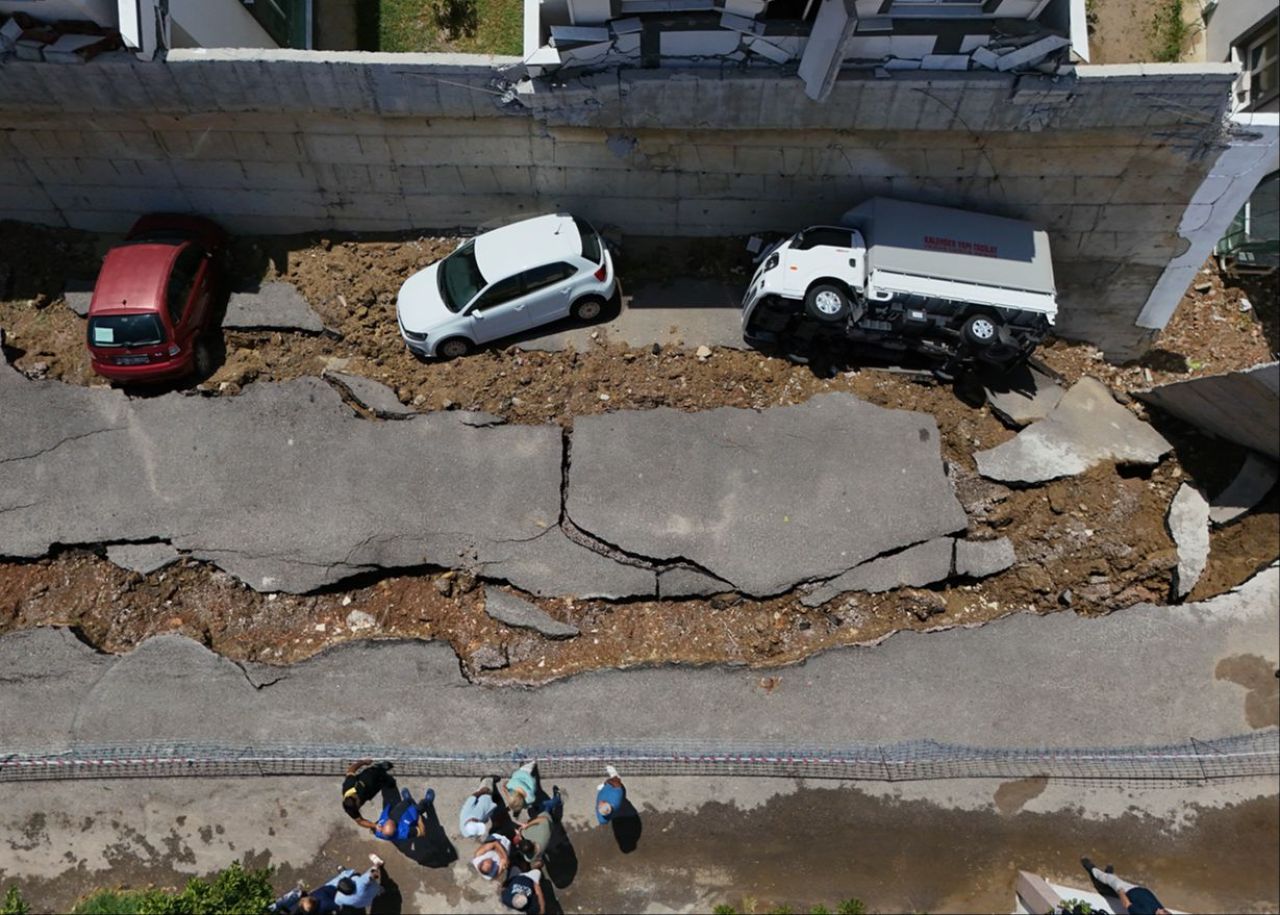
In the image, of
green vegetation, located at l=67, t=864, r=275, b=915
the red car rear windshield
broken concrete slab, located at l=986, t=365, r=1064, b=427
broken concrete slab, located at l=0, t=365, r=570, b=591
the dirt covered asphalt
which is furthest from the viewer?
broken concrete slab, located at l=986, t=365, r=1064, b=427

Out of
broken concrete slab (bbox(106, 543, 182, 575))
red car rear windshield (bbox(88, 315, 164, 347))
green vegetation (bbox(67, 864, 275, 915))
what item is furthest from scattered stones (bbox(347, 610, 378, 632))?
red car rear windshield (bbox(88, 315, 164, 347))

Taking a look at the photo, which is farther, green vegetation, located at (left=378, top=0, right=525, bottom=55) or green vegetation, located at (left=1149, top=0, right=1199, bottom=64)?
green vegetation, located at (left=1149, top=0, right=1199, bottom=64)

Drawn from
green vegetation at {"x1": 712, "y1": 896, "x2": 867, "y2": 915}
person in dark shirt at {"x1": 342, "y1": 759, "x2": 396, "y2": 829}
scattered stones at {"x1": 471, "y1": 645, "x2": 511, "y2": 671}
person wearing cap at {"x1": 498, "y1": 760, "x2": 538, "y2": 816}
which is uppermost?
scattered stones at {"x1": 471, "y1": 645, "x2": 511, "y2": 671}

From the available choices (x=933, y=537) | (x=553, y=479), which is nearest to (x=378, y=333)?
(x=553, y=479)

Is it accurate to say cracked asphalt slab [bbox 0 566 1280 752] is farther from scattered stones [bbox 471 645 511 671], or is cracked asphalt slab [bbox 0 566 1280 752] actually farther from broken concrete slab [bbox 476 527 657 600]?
broken concrete slab [bbox 476 527 657 600]

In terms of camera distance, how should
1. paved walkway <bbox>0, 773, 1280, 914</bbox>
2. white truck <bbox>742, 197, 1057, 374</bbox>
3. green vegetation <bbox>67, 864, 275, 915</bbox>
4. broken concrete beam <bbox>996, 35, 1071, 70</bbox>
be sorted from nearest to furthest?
green vegetation <bbox>67, 864, 275, 915</bbox> → paved walkway <bbox>0, 773, 1280, 914</bbox> → broken concrete beam <bbox>996, 35, 1071, 70</bbox> → white truck <bbox>742, 197, 1057, 374</bbox>

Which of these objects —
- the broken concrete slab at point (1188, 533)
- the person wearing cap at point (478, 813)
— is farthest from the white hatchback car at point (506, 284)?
the broken concrete slab at point (1188, 533)
